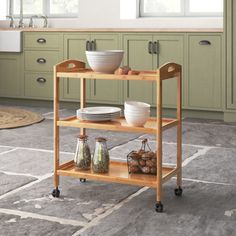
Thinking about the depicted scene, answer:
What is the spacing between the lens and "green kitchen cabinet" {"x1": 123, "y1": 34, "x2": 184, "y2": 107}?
6.03 metres

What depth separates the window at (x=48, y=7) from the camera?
750cm

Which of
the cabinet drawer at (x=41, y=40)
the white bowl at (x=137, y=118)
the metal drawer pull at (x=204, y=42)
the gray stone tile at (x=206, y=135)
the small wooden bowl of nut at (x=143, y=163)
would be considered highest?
the cabinet drawer at (x=41, y=40)

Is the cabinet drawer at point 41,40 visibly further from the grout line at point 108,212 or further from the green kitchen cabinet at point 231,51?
the grout line at point 108,212

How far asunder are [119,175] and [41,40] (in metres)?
4.02

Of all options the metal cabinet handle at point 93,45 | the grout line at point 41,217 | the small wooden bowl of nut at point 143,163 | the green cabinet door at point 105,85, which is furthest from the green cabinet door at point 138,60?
the grout line at point 41,217

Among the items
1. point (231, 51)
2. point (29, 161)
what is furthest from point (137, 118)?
point (231, 51)

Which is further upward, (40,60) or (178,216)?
(40,60)

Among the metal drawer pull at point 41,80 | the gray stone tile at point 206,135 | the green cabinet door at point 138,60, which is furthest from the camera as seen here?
the metal drawer pull at point 41,80

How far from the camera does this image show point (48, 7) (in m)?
7.64

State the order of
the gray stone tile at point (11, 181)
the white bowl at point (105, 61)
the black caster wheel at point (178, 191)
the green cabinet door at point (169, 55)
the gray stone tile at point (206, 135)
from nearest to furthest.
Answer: the white bowl at point (105, 61), the black caster wheel at point (178, 191), the gray stone tile at point (11, 181), the gray stone tile at point (206, 135), the green cabinet door at point (169, 55)

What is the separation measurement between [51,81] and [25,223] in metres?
4.17

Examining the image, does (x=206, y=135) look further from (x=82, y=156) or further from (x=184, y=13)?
(x=184, y=13)

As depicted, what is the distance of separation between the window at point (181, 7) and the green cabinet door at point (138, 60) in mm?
922

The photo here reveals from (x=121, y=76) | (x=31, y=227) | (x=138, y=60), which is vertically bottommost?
(x=31, y=227)
